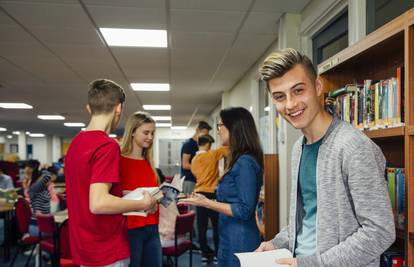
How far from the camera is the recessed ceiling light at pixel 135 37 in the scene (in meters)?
3.56

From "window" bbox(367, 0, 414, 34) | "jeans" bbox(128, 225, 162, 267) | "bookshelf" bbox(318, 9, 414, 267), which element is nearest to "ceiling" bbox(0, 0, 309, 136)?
"window" bbox(367, 0, 414, 34)

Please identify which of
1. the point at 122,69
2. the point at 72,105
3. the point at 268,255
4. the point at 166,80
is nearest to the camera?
the point at 268,255

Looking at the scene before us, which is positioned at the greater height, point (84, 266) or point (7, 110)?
point (7, 110)

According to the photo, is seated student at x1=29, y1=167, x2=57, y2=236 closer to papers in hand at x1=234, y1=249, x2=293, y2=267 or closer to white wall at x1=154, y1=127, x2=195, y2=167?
papers in hand at x1=234, y1=249, x2=293, y2=267

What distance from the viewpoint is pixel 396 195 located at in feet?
4.44

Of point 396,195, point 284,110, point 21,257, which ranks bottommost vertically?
point 21,257

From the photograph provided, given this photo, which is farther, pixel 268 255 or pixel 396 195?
pixel 396 195

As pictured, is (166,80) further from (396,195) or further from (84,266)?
(396,195)

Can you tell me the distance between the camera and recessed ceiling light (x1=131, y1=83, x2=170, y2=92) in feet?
20.4

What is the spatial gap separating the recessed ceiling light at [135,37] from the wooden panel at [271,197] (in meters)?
1.78

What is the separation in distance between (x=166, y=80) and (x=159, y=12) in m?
2.86

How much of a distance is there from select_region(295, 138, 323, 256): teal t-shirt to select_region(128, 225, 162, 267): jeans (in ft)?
4.03

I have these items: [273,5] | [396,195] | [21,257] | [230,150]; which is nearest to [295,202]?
[396,195]

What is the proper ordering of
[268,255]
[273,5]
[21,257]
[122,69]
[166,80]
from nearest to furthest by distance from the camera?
[268,255] → [273,5] → [21,257] → [122,69] → [166,80]
